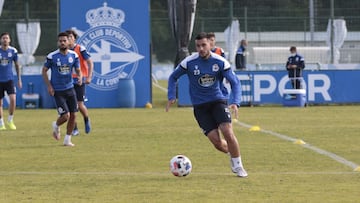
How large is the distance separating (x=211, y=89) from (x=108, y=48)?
17.9 m

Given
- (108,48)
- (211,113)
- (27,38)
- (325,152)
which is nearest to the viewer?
(211,113)

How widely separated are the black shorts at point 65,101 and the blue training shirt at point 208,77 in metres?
4.86

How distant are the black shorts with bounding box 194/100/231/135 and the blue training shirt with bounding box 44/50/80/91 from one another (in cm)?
498

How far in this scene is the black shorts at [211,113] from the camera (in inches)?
504

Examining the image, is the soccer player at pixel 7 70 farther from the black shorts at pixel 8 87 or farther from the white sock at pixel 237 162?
the white sock at pixel 237 162

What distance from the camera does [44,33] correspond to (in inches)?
1633

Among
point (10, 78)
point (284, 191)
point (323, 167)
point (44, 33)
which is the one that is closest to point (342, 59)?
point (44, 33)

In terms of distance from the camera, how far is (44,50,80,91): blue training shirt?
17.4m

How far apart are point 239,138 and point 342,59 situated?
79.9 feet

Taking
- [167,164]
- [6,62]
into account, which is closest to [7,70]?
[6,62]

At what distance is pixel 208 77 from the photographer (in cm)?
1282

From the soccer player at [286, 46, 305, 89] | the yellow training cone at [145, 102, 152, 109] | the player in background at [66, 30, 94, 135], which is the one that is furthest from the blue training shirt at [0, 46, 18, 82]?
the soccer player at [286, 46, 305, 89]

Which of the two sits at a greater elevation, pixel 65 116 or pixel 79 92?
pixel 79 92

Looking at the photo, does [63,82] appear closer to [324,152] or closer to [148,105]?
[324,152]
